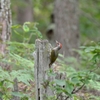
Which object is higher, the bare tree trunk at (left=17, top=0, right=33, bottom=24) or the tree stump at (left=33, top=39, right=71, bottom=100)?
the bare tree trunk at (left=17, top=0, right=33, bottom=24)

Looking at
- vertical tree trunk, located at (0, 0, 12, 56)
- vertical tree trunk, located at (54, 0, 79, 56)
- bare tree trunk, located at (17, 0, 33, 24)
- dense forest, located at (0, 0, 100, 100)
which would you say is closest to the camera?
dense forest, located at (0, 0, 100, 100)

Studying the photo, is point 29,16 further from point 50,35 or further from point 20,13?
point 50,35

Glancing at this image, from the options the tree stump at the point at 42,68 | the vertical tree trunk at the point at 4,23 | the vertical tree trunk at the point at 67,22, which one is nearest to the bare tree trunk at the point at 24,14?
the vertical tree trunk at the point at 67,22

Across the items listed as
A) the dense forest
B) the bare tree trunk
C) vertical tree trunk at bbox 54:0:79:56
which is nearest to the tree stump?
the dense forest

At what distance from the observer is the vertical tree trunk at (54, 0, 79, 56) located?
36.5 ft

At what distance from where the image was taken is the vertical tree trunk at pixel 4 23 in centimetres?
616

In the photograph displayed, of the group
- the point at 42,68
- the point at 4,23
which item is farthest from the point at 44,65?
the point at 4,23

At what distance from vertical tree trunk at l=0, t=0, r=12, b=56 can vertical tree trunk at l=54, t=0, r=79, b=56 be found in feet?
15.9

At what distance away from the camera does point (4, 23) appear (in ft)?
20.5

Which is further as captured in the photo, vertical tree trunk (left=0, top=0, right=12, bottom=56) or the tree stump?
vertical tree trunk (left=0, top=0, right=12, bottom=56)

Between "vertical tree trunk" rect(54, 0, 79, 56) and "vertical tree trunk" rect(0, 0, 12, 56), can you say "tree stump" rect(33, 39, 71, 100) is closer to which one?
"vertical tree trunk" rect(0, 0, 12, 56)

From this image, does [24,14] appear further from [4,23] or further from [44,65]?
[44,65]

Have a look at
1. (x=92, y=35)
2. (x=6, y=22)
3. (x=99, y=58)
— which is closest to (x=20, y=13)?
(x=92, y=35)

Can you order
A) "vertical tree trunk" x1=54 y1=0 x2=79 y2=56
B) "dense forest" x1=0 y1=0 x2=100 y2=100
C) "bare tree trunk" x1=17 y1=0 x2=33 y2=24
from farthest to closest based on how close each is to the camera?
"bare tree trunk" x1=17 y1=0 x2=33 y2=24
"vertical tree trunk" x1=54 y1=0 x2=79 y2=56
"dense forest" x1=0 y1=0 x2=100 y2=100
